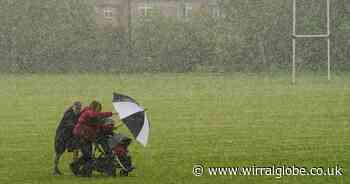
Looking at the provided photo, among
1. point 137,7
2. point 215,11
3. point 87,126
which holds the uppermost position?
point 137,7

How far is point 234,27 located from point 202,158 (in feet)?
111

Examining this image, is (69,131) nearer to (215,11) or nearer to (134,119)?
(134,119)

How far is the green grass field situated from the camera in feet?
51.7

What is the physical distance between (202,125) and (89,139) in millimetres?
10004

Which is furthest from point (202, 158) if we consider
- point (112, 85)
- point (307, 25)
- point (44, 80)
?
point (307, 25)

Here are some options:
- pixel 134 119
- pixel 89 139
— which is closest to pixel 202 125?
pixel 134 119

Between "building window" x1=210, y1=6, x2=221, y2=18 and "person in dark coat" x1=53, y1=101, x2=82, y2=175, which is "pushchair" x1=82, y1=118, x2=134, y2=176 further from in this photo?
"building window" x1=210, y1=6, x2=221, y2=18

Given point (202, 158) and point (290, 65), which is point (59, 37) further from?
point (202, 158)

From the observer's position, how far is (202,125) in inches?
931

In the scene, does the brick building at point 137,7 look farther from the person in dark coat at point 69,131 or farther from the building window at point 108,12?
the person in dark coat at point 69,131

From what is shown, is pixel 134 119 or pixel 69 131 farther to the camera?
pixel 69 131

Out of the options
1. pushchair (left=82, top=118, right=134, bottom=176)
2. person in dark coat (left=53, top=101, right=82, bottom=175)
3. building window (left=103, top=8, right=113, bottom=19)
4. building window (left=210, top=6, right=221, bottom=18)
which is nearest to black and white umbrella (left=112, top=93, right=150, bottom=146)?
pushchair (left=82, top=118, right=134, bottom=176)

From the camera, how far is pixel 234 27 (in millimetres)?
50594

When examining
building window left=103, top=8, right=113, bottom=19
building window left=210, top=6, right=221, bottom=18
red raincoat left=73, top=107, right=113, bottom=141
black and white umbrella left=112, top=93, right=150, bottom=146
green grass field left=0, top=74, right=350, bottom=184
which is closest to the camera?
red raincoat left=73, top=107, right=113, bottom=141
